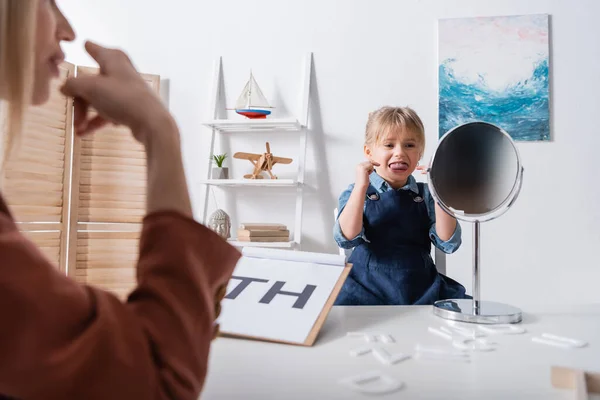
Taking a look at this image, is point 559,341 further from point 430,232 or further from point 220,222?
point 220,222

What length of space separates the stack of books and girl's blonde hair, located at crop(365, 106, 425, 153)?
105 centimetres

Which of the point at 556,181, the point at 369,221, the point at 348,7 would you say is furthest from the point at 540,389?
the point at 348,7

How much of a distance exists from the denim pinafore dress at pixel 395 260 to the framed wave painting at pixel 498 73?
1.32m

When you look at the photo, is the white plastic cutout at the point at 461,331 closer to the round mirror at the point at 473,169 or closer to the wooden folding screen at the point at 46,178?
the round mirror at the point at 473,169

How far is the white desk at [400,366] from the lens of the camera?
1.62 ft

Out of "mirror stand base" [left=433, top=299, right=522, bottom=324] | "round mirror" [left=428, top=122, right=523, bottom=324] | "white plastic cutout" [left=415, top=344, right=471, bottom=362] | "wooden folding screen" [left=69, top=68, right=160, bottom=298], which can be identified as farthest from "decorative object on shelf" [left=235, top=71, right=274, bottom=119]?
"white plastic cutout" [left=415, top=344, right=471, bottom=362]

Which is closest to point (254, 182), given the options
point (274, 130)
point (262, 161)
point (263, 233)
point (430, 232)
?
point (262, 161)

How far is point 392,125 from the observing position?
5.10 feet

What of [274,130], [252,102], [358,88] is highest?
[358,88]

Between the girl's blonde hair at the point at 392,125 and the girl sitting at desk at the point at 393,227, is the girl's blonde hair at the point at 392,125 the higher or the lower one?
the higher one

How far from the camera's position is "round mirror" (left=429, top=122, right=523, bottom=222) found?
92cm

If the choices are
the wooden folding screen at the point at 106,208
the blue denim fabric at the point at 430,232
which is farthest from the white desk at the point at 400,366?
the wooden folding screen at the point at 106,208

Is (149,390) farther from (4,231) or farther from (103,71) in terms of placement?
(103,71)

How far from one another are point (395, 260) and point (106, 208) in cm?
192
